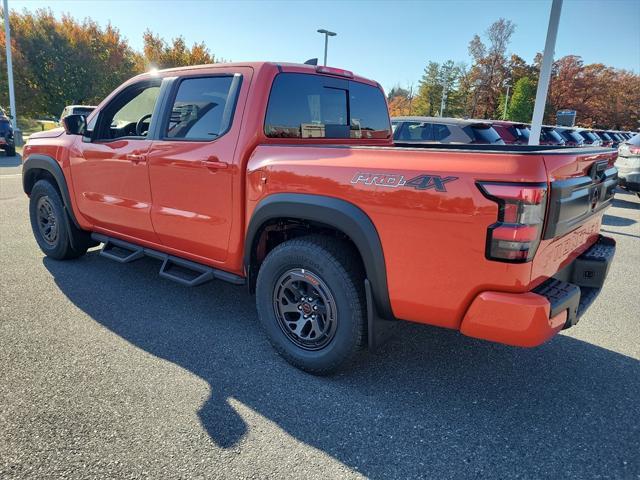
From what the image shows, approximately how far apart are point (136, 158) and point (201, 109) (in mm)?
748

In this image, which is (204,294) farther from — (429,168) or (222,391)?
(429,168)

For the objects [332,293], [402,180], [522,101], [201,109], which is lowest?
[332,293]

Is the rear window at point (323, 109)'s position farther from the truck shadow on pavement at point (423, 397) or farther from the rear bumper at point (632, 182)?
the rear bumper at point (632, 182)

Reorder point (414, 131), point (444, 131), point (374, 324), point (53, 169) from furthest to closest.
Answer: point (414, 131), point (444, 131), point (53, 169), point (374, 324)

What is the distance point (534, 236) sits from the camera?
6.67 ft

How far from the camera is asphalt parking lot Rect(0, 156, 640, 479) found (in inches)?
84.0

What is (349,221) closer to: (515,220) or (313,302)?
(313,302)

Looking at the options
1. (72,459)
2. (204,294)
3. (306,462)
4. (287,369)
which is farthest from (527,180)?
(204,294)

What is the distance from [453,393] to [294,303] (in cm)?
112

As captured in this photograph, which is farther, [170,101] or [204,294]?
[204,294]

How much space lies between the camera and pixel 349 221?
2.45m

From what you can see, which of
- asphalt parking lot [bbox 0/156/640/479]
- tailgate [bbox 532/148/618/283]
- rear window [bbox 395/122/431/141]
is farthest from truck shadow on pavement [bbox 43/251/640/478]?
rear window [bbox 395/122/431/141]

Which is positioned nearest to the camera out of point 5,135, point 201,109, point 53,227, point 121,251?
point 201,109

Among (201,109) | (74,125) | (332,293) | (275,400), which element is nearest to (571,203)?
(332,293)
